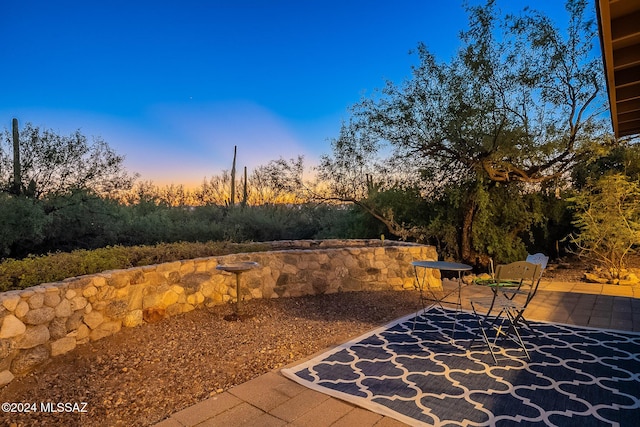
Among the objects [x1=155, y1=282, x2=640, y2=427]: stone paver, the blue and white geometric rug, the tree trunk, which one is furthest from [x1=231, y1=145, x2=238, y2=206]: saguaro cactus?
[x1=155, y1=282, x2=640, y2=427]: stone paver

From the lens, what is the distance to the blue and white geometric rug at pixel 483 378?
7.04 ft

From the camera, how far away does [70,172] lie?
25.9 feet

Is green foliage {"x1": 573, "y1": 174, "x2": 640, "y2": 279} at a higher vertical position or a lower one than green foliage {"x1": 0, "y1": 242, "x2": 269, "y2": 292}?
higher

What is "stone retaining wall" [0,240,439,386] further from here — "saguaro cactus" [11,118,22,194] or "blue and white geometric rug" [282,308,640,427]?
"saguaro cactus" [11,118,22,194]

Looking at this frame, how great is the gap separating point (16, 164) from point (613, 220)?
1143 cm

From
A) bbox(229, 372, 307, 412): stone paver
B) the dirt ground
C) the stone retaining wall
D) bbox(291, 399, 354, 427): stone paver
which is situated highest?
the stone retaining wall

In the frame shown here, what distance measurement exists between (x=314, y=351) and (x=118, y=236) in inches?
269

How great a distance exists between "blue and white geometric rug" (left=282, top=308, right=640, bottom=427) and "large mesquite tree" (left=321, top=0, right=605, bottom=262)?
453 centimetres

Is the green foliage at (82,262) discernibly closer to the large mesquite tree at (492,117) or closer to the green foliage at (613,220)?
the large mesquite tree at (492,117)

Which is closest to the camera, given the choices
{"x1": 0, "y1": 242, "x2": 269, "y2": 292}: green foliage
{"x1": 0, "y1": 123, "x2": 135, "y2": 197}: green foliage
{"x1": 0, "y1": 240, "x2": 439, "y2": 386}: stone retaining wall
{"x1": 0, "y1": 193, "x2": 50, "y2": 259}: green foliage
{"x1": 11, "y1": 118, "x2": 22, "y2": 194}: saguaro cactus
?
{"x1": 0, "y1": 240, "x2": 439, "y2": 386}: stone retaining wall

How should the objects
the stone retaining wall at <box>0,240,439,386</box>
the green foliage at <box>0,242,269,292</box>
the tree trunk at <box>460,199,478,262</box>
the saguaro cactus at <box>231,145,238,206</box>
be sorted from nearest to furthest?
the stone retaining wall at <box>0,240,439,386</box>, the green foliage at <box>0,242,269,292</box>, the tree trunk at <box>460,199,478,262</box>, the saguaro cactus at <box>231,145,238,206</box>

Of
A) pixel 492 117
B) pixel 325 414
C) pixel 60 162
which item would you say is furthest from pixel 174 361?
pixel 492 117

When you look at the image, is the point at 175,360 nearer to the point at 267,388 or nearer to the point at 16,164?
the point at 267,388

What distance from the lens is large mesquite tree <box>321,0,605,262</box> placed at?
7.07 m
